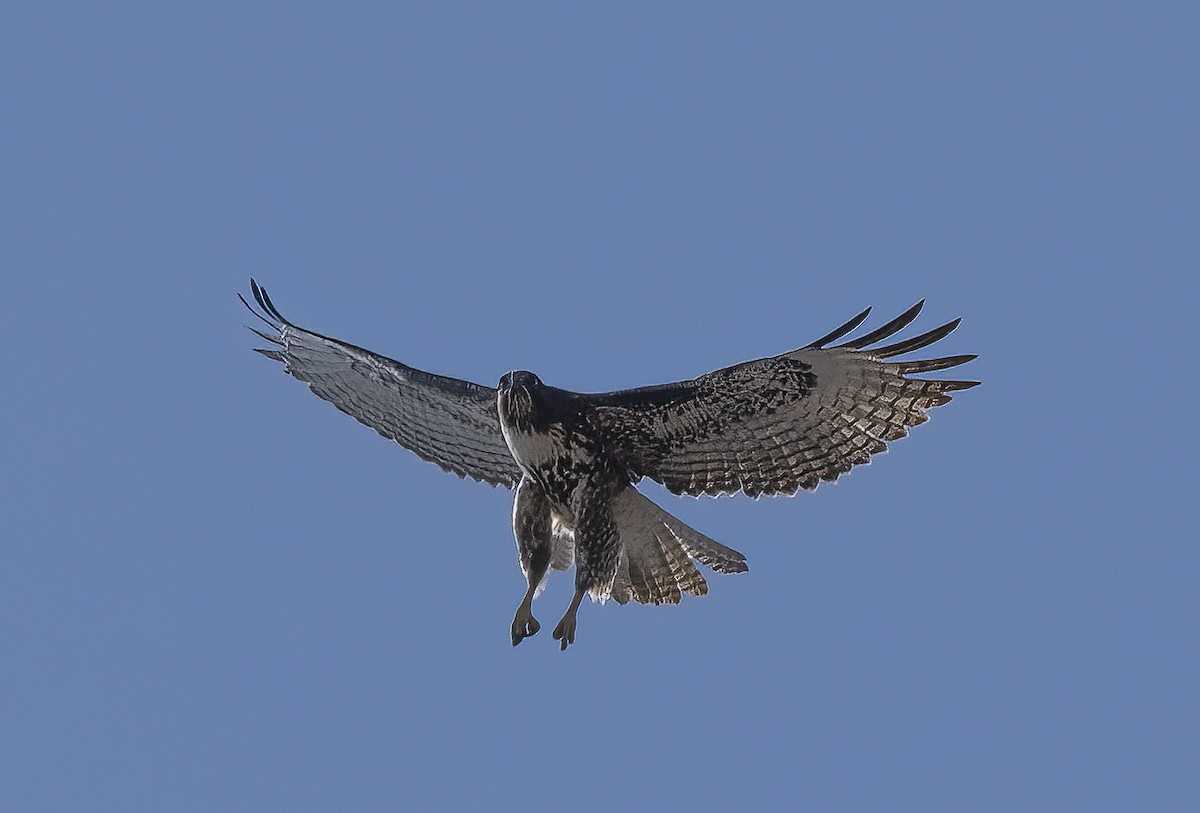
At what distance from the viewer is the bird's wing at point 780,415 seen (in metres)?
10.7

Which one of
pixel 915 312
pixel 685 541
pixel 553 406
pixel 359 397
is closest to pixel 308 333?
pixel 359 397

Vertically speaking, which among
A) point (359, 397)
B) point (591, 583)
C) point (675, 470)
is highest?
point (359, 397)

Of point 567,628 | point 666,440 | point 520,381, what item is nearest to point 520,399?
point 520,381

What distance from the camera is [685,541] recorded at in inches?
450

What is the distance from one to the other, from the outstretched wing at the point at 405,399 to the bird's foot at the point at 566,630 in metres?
1.29

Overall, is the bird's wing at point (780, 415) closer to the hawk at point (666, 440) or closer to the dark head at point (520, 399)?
the hawk at point (666, 440)

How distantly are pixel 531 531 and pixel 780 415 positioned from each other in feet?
5.56

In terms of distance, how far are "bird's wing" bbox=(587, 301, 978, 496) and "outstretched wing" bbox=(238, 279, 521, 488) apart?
41.9 inches

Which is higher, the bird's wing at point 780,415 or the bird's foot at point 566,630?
the bird's wing at point 780,415

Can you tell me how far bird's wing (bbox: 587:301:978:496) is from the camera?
10695 millimetres

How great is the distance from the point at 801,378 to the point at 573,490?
156 cm

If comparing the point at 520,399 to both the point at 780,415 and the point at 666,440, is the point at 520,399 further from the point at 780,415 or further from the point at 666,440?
the point at 780,415

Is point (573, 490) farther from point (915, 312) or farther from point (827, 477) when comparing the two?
point (915, 312)

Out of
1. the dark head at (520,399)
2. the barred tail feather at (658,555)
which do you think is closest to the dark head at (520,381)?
the dark head at (520,399)
